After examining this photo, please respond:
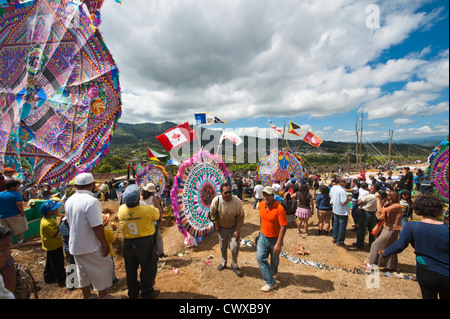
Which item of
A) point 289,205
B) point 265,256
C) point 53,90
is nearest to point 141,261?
point 265,256

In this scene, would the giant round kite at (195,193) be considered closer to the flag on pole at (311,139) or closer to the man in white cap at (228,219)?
→ the man in white cap at (228,219)

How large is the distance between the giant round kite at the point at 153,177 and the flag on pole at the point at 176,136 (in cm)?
540

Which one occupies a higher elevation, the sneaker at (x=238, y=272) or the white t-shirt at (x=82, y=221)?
the white t-shirt at (x=82, y=221)

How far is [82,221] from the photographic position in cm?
287

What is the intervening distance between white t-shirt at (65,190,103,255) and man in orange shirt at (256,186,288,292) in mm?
2815

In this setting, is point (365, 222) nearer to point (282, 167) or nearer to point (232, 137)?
point (232, 137)

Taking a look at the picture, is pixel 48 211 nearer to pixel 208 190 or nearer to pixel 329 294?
pixel 208 190

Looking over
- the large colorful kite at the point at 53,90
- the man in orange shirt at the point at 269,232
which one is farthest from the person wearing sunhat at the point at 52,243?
the man in orange shirt at the point at 269,232

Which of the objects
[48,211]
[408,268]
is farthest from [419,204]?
[48,211]

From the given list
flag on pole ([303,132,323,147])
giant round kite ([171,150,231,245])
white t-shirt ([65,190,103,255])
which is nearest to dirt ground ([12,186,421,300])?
giant round kite ([171,150,231,245])

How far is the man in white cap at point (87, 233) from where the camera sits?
2.87 meters

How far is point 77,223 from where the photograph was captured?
286 centimetres

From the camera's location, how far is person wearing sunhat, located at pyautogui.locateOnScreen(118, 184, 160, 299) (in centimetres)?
312
